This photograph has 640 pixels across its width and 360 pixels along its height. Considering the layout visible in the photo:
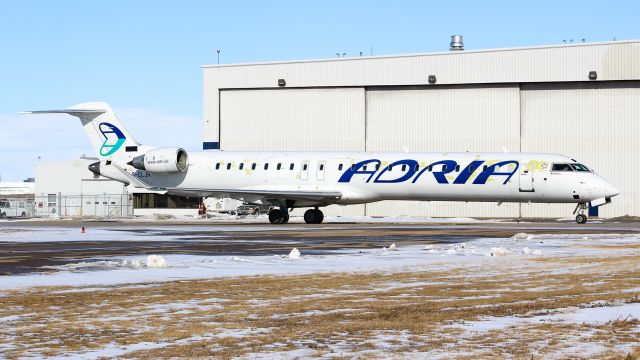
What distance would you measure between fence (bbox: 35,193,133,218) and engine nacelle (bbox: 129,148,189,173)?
23296 millimetres

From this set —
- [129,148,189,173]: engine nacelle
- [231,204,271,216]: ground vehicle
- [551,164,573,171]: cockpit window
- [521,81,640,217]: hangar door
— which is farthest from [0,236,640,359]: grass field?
[231,204,271,216]: ground vehicle

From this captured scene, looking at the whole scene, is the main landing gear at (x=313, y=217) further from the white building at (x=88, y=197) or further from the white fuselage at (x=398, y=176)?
the white building at (x=88, y=197)

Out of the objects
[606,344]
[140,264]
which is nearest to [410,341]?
[606,344]

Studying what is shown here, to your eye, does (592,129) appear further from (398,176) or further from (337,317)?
(337,317)

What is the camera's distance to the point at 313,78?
69375 millimetres

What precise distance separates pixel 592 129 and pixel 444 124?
9301 millimetres

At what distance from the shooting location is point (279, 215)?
49.2 m

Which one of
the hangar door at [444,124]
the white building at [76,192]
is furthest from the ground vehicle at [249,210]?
the white building at [76,192]

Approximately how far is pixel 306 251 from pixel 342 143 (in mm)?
43866

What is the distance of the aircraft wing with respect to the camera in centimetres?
4728

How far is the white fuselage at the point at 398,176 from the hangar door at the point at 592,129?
56.6ft

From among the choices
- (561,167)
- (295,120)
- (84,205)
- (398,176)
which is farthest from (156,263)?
(84,205)

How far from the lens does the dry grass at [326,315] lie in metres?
10.0

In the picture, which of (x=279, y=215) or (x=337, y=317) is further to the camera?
(x=279, y=215)
